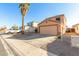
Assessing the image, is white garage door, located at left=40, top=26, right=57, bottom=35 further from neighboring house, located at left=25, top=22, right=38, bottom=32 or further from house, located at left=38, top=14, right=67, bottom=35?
neighboring house, located at left=25, top=22, right=38, bottom=32

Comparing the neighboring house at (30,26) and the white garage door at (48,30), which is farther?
the white garage door at (48,30)

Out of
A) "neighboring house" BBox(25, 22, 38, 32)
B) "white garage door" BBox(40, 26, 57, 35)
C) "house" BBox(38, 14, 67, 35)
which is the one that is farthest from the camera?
"white garage door" BBox(40, 26, 57, 35)

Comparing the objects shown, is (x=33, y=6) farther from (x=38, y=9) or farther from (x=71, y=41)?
(x=71, y=41)

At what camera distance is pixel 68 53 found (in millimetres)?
6039

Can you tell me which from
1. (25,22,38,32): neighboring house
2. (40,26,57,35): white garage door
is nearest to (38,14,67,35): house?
(40,26,57,35): white garage door

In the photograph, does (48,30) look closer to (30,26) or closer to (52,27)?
(52,27)

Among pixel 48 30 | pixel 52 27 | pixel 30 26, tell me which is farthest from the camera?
pixel 52 27

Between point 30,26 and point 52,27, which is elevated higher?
point 30,26

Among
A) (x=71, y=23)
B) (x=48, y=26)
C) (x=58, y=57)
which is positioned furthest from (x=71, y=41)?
(x=58, y=57)

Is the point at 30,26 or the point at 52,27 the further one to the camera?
the point at 52,27

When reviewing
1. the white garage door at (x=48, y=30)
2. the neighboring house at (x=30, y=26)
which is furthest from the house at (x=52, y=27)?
the neighboring house at (x=30, y=26)

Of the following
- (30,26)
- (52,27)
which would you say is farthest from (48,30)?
(30,26)

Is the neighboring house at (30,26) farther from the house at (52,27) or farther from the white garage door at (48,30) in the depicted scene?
the white garage door at (48,30)

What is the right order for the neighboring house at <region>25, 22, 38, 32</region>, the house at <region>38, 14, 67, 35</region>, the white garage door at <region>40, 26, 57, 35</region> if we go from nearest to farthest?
the neighboring house at <region>25, 22, 38, 32</region>
the house at <region>38, 14, 67, 35</region>
the white garage door at <region>40, 26, 57, 35</region>
